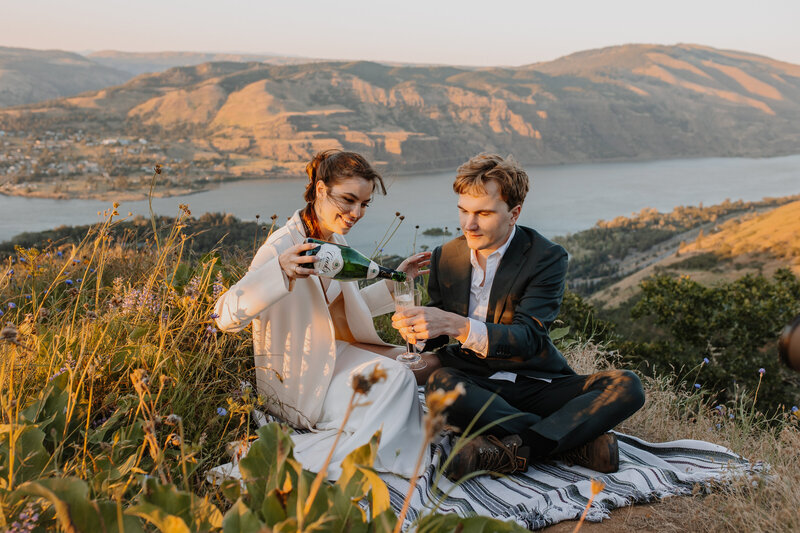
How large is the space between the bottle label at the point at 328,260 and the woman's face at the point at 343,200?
0.35m

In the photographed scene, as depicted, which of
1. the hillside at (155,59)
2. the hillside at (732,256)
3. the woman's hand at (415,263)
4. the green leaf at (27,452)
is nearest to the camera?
the green leaf at (27,452)

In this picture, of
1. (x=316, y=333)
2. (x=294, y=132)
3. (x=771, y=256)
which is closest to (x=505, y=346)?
(x=316, y=333)

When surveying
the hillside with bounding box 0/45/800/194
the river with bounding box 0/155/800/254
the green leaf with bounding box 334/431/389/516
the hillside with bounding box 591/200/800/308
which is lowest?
the hillside with bounding box 591/200/800/308

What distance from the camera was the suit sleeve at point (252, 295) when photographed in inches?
103

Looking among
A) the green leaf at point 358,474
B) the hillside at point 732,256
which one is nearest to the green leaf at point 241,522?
the green leaf at point 358,474

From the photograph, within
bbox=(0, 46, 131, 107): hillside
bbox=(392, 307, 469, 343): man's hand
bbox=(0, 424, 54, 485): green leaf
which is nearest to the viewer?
bbox=(0, 424, 54, 485): green leaf

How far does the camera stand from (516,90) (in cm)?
7775

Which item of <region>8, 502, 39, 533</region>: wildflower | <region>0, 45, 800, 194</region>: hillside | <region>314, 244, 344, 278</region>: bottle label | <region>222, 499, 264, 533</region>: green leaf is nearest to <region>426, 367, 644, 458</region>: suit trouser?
<region>314, 244, 344, 278</region>: bottle label

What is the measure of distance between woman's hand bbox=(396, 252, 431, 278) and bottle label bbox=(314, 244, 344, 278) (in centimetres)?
67

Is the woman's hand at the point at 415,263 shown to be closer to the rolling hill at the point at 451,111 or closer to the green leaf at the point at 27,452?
the green leaf at the point at 27,452

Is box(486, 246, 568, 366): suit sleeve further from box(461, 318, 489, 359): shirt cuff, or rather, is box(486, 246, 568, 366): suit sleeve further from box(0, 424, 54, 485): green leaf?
box(0, 424, 54, 485): green leaf

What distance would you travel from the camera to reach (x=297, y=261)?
100.0 inches

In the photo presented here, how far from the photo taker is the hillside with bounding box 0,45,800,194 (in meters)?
37.9

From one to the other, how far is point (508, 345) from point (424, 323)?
56cm
